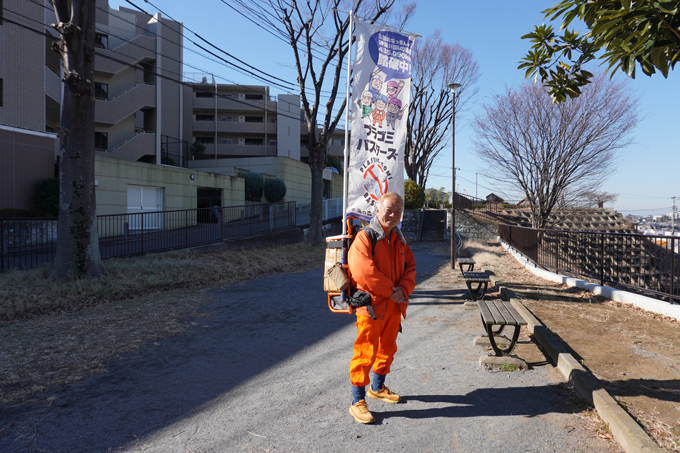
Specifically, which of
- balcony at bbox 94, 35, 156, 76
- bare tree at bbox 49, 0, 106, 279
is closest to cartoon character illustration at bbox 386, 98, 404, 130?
bare tree at bbox 49, 0, 106, 279

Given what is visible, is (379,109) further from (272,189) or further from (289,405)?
(272,189)

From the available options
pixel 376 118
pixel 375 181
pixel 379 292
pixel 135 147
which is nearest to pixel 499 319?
pixel 379 292

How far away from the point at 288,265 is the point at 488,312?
8923mm

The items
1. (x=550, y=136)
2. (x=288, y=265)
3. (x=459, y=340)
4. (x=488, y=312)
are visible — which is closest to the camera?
(x=488, y=312)

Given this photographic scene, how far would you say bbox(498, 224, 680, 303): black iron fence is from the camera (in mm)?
7996

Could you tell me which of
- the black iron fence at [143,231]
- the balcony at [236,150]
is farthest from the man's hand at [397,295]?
the balcony at [236,150]

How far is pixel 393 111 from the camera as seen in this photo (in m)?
6.22

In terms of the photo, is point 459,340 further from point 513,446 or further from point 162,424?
point 162,424

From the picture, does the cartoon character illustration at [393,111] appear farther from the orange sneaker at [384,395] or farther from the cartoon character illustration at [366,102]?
the orange sneaker at [384,395]

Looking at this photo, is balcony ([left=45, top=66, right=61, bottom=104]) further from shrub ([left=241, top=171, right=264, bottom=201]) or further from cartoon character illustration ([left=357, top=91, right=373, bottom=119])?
cartoon character illustration ([left=357, top=91, right=373, bottom=119])

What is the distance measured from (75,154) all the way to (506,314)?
8.23 meters

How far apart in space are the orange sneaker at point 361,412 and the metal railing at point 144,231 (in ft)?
29.7

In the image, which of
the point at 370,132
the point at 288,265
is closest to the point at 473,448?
the point at 370,132

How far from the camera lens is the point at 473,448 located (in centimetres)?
288
